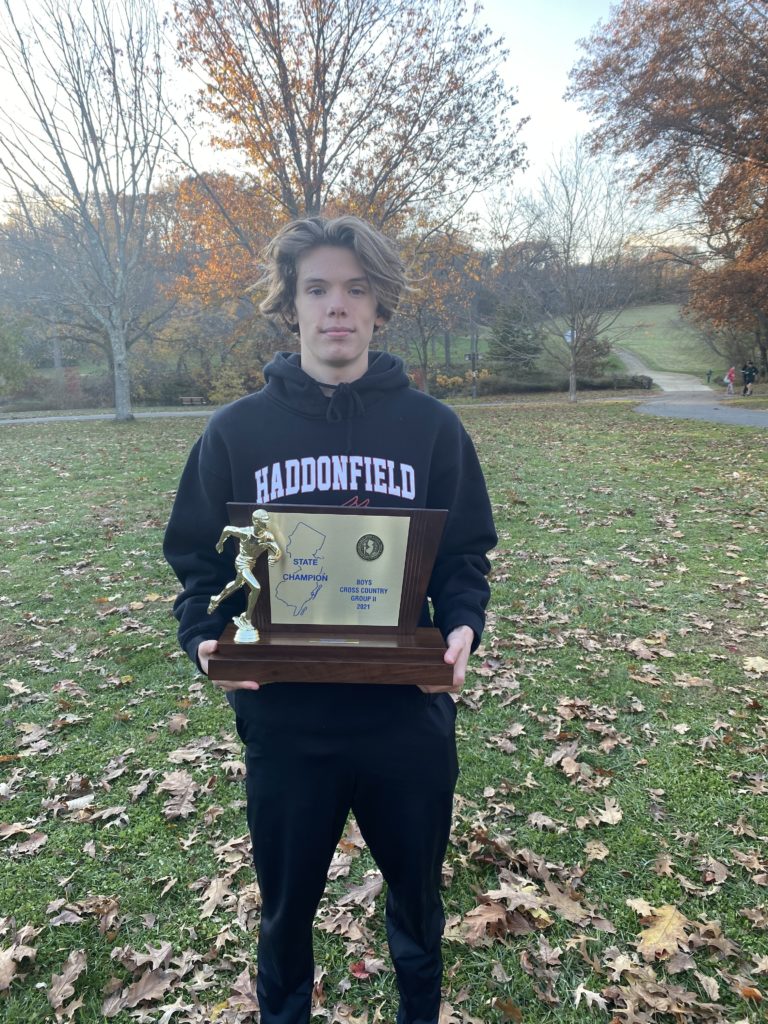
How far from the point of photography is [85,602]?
6.52 meters

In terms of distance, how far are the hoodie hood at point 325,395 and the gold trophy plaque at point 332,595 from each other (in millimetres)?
445

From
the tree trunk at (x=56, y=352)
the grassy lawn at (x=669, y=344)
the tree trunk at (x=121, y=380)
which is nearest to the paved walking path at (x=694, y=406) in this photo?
the grassy lawn at (x=669, y=344)

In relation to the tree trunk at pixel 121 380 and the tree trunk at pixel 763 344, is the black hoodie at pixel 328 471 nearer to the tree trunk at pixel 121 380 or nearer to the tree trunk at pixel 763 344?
the tree trunk at pixel 121 380

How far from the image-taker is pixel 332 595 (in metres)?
1.69

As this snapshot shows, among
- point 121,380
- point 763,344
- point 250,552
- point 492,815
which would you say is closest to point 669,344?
point 763,344

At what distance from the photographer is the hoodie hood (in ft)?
6.19

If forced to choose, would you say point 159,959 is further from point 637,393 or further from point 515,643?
point 637,393

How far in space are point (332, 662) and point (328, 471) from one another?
0.58 metres

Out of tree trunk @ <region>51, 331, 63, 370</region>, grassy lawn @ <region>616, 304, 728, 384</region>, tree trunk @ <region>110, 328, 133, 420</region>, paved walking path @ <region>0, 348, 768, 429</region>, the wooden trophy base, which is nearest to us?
the wooden trophy base

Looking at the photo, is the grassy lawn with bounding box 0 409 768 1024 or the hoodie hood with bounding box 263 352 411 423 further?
the grassy lawn with bounding box 0 409 768 1024

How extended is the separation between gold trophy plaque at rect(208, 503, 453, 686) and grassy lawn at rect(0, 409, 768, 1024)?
1.85m

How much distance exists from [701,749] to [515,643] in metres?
1.74

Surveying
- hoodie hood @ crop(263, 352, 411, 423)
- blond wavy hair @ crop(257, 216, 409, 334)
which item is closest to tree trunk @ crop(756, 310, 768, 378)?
blond wavy hair @ crop(257, 216, 409, 334)

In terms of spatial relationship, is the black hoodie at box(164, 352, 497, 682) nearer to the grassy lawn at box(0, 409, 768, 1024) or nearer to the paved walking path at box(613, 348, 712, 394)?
the grassy lawn at box(0, 409, 768, 1024)
